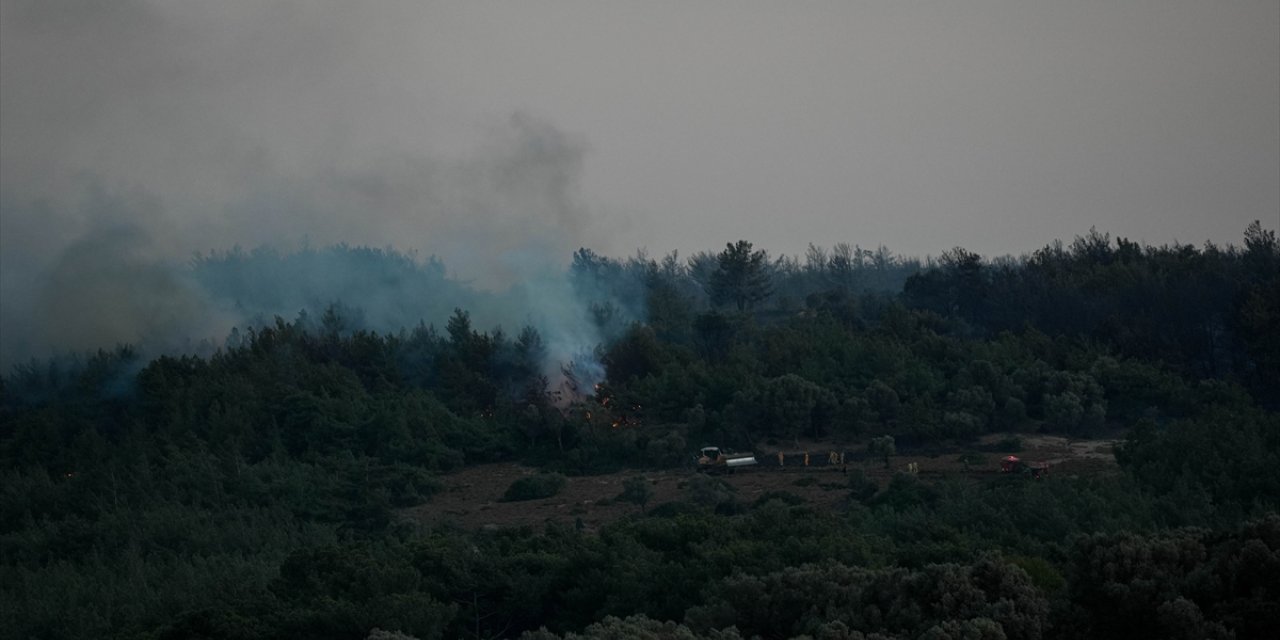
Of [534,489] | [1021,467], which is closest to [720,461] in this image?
[534,489]

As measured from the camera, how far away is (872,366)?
59625mm

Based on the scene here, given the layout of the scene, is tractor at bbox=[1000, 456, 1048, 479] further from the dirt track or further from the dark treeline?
the dark treeline

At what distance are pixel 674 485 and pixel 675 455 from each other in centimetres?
359

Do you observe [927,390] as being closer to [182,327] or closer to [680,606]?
[680,606]

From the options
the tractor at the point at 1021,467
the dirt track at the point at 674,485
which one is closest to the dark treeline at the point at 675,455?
the dirt track at the point at 674,485

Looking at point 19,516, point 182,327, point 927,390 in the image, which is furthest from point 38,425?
point 927,390

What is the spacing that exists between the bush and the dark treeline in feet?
9.99

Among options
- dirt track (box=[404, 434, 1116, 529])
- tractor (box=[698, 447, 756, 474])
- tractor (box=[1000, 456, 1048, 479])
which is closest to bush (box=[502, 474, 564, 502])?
dirt track (box=[404, 434, 1116, 529])

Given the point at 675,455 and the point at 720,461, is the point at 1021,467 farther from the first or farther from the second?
the point at 675,455

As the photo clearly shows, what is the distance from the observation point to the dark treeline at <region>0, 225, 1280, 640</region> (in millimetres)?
24656

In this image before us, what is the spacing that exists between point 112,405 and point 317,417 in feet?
39.8

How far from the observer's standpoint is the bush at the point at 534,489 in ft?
166

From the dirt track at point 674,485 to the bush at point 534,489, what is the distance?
1.01 feet

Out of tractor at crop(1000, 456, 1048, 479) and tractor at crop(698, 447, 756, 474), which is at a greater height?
tractor at crop(698, 447, 756, 474)
